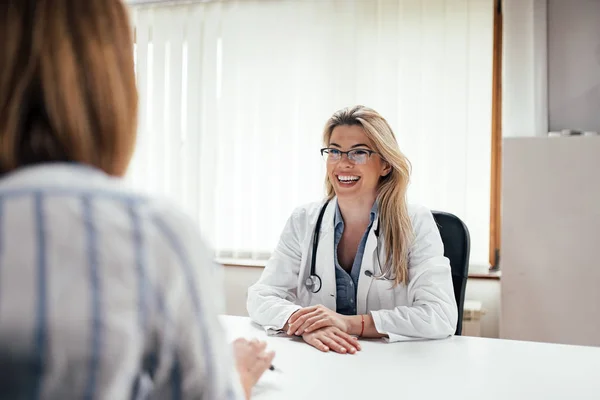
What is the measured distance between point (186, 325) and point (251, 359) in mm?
744

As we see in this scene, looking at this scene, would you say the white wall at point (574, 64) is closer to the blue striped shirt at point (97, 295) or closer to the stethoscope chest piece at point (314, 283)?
the stethoscope chest piece at point (314, 283)

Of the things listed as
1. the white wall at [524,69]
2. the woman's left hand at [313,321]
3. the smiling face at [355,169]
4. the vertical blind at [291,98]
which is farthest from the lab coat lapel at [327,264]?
the white wall at [524,69]

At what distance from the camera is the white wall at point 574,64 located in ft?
11.3

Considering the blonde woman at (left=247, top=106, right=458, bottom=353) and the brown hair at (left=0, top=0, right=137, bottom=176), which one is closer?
the brown hair at (left=0, top=0, right=137, bottom=176)

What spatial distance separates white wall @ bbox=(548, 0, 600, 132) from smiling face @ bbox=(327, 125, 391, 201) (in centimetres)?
175

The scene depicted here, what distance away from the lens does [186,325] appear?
1.84 ft

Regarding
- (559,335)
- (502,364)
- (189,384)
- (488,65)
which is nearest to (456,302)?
(502,364)

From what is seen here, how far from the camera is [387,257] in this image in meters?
2.11

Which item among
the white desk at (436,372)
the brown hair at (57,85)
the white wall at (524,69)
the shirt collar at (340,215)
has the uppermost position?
the white wall at (524,69)

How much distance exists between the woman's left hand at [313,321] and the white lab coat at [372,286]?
49 mm

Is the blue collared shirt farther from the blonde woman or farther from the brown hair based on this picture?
the brown hair

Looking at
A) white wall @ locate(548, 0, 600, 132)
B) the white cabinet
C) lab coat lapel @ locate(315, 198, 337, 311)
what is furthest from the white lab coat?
white wall @ locate(548, 0, 600, 132)

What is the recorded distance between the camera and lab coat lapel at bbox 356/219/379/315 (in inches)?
82.7

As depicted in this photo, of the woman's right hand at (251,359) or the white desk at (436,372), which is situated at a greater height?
the woman's right hand at (251,359)
